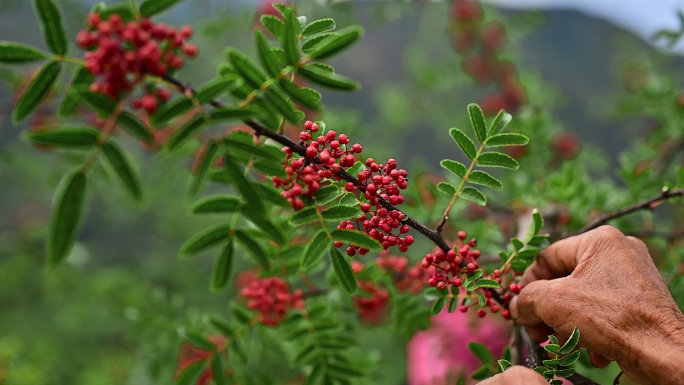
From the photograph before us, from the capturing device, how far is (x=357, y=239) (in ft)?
2.32

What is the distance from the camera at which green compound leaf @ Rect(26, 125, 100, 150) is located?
1.73ft

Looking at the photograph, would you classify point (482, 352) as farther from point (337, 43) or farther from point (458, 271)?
point (337, 43)

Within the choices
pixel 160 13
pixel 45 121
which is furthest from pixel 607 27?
pixel 160 13

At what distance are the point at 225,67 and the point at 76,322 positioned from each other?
2.50 meters

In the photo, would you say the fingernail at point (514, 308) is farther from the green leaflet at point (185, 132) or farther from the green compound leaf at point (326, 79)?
the green leaflet at point (185, 132)

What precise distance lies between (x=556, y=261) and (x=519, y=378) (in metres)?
0.28

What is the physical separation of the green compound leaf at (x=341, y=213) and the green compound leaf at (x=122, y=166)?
0.86ft

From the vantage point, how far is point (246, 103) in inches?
25.2

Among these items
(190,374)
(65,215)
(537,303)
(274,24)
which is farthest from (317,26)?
(190,374)

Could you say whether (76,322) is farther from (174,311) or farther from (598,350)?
(598,350)

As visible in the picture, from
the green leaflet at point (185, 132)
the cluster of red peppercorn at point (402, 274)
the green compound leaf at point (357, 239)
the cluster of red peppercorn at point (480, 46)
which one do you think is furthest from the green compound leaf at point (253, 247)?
the cluster of red peppercorn at point (480, 46)

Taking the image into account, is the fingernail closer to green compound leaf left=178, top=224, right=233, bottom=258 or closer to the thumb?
the thumb

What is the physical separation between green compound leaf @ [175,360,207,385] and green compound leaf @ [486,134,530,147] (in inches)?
30.0

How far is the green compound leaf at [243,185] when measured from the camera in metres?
0.59
